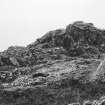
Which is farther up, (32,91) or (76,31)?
(76,31)

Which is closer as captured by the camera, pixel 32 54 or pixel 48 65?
pixel 48 65

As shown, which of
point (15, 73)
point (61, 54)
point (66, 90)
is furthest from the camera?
point (61, 54)

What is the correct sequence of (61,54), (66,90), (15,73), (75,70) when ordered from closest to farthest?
(66,90) → (75,70) → (15,73) → (61,54)

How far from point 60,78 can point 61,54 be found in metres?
11.4

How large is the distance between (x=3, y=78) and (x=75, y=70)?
9.01 meters

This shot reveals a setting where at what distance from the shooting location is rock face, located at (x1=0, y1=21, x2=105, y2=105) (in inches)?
1136

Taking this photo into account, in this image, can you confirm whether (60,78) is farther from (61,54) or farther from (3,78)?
(61,54)

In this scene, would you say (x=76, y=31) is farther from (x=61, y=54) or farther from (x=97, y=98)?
(x=97, y=98)

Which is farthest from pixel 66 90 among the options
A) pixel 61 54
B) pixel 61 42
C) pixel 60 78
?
pixel 61 42

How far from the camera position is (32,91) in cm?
2964

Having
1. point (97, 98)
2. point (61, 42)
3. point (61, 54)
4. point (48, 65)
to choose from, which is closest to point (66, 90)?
point (97, 98)

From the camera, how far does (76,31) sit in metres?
46.7

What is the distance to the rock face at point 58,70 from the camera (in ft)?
94.7

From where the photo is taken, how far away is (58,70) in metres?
33.8
